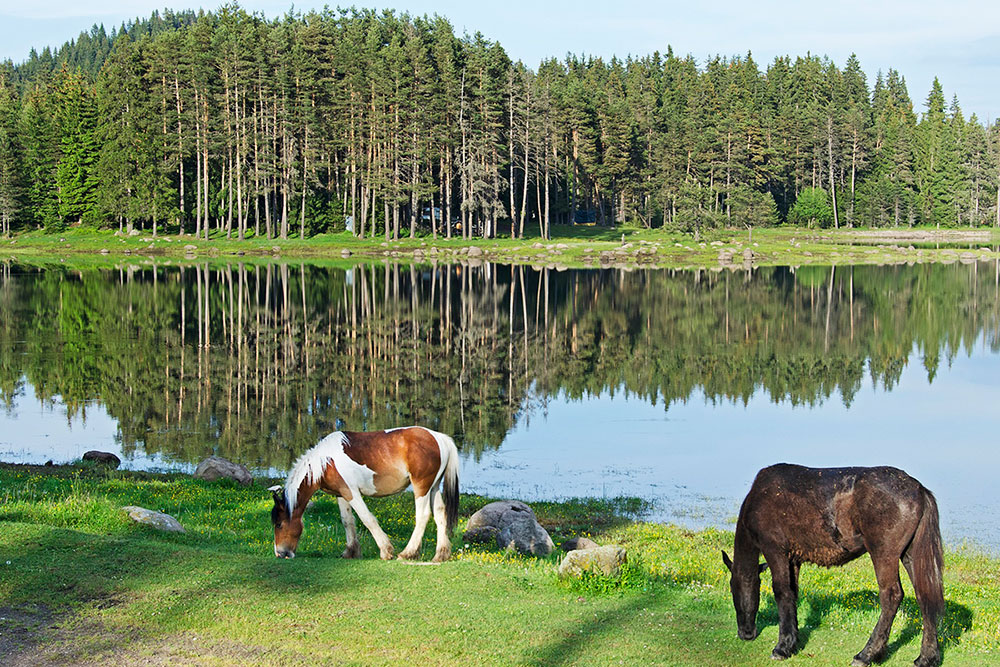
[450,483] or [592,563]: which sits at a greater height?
[450,483]

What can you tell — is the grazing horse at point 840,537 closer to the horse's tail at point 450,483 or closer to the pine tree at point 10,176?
the horse's tail at point 450,483

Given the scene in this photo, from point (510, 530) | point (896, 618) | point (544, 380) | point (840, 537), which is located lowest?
point (544, 380)

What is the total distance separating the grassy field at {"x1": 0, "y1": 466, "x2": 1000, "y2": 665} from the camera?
8.90 metres

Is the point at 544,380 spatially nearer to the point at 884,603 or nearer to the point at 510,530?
the point at 510,530

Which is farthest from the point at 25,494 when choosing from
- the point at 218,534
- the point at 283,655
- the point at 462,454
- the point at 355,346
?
the point at 355,346

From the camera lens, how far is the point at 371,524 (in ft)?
39.2

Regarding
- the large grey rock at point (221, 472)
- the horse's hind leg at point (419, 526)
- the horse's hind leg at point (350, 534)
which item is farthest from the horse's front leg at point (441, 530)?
the large grey rock at point (221, 472)

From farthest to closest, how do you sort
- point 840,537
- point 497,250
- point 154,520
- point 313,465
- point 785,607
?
point 497,250
point 154,520
point 313,465
point 785,607
point 840,537

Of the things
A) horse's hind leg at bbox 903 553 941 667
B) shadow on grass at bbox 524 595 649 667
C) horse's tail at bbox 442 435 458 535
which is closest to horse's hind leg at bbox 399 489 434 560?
horse's tail at bbox 442 435 458 535

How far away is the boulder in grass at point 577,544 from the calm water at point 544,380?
4638 mm

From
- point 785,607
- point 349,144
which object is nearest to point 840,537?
point 785,607

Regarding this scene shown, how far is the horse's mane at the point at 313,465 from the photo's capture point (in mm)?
11727

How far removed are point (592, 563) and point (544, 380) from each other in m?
24.0

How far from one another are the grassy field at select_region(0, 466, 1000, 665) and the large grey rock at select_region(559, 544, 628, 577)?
0.47 feet
